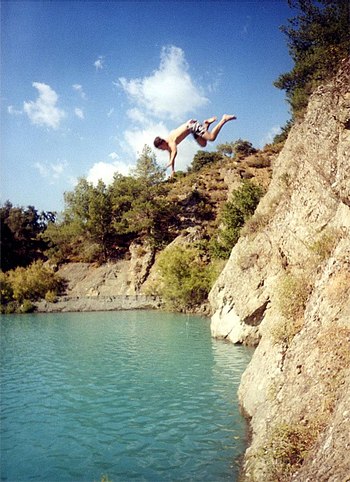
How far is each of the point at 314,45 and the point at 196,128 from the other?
984 cm

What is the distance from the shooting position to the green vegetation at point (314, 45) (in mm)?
13492

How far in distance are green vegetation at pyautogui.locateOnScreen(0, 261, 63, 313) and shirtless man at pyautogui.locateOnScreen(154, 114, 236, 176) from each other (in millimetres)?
40067

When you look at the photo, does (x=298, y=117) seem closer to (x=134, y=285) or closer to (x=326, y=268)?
(x=326, y=268)

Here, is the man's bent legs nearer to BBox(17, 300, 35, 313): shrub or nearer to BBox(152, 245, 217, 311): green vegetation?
BBox(152, 245, 217, 311): green vegetation

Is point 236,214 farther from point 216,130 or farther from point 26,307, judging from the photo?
point 26,307

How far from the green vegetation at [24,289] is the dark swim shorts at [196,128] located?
40896 millimetres

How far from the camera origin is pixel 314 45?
18000mm

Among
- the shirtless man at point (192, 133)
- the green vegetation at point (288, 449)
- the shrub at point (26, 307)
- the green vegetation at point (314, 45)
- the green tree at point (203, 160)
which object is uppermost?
the green tree at point (203, 160)

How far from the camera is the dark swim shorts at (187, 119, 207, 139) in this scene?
41.8ft

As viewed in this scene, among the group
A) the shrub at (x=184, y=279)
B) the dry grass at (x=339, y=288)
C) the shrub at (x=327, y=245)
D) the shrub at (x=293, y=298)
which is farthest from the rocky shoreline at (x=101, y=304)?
the dry grass at (x=339, y=288)

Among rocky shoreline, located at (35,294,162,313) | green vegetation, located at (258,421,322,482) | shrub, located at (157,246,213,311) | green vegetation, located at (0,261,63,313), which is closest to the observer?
green vegetation, located at (258,421,322,482)

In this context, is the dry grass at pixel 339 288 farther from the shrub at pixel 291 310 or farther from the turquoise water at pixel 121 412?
the turquoise water at pixel 121 412

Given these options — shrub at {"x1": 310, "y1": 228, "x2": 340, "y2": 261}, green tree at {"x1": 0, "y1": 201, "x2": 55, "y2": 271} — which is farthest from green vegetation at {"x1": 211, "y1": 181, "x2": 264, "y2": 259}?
green tree at {"x1": 0, "y1": 201, "x2": 55, "y2": 271}

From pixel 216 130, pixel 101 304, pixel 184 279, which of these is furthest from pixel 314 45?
pixel 101 304
